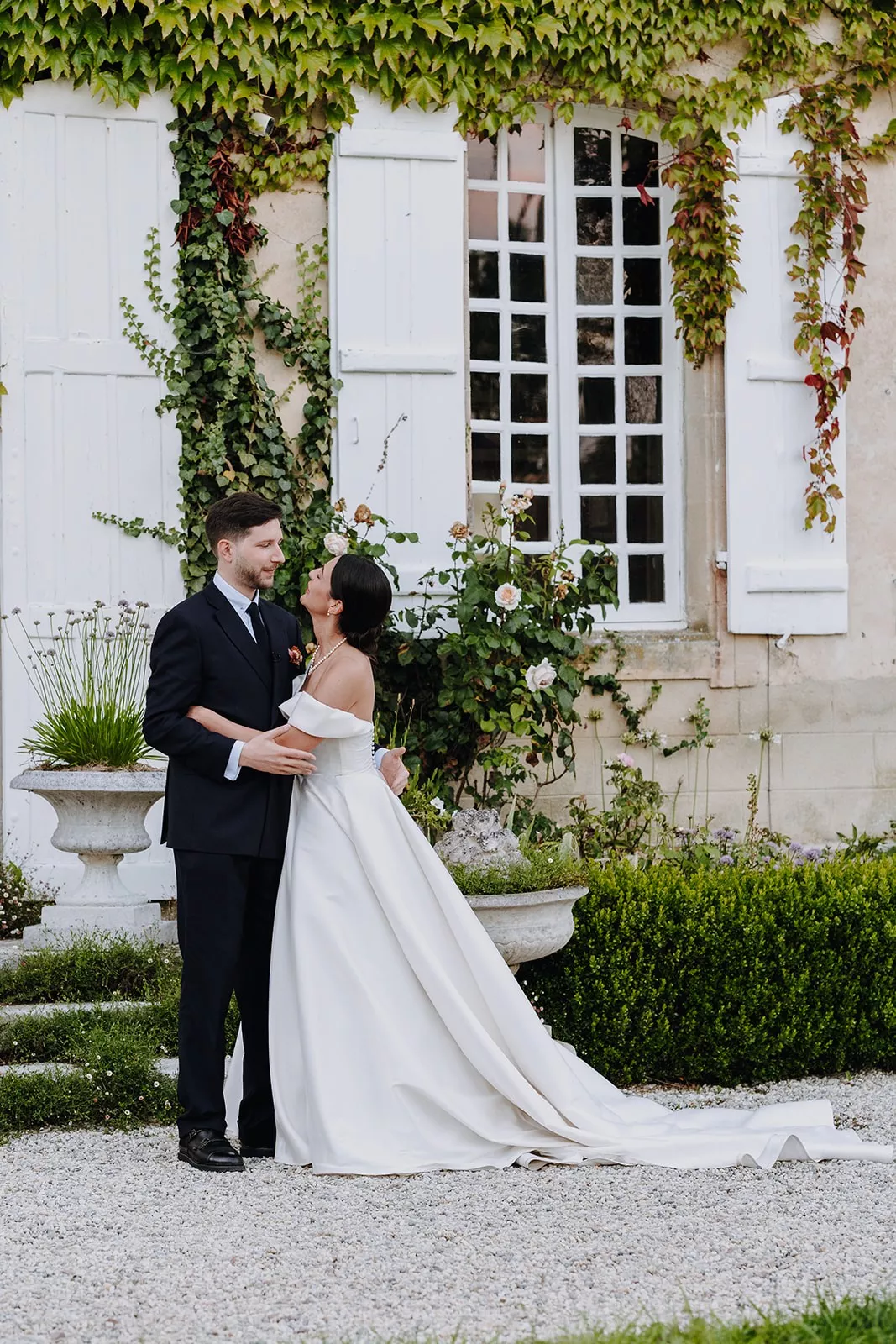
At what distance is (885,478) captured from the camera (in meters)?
7.35

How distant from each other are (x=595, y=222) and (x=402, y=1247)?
215 inches

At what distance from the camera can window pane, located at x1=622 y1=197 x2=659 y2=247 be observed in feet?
24.3

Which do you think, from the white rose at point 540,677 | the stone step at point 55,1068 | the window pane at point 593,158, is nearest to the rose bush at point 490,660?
the white rose at point 540,677

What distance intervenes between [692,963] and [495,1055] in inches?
52.2

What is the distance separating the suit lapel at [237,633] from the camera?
3930 millimetres

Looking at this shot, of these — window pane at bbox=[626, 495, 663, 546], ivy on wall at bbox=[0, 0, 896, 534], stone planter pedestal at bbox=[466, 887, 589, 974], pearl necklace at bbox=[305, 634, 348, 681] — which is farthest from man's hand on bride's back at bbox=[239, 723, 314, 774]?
window pane at bbox=[626, 495, 663, 546]

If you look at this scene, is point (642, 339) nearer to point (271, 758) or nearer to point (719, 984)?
point (719, 984)

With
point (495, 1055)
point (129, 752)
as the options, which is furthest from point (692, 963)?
point (129, 752)

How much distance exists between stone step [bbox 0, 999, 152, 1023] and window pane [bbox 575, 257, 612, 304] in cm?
414

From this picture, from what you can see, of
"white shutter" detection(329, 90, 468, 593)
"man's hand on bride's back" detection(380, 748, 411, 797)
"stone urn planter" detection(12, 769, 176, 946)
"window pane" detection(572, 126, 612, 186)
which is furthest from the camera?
"window pane" detection(572, 126, 612, 186)

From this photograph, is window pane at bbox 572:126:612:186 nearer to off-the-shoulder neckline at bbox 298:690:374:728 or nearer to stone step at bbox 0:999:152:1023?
off-the-shoulder neckline at bbox 298:690:374:728

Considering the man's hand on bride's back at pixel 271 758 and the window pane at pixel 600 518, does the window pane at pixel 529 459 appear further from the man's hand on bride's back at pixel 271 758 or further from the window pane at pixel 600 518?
the man's hand on bride's back at pixel 271 758

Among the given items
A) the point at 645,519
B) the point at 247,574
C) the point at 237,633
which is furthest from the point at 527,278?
the point at 237,633

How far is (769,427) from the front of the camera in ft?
23.4
